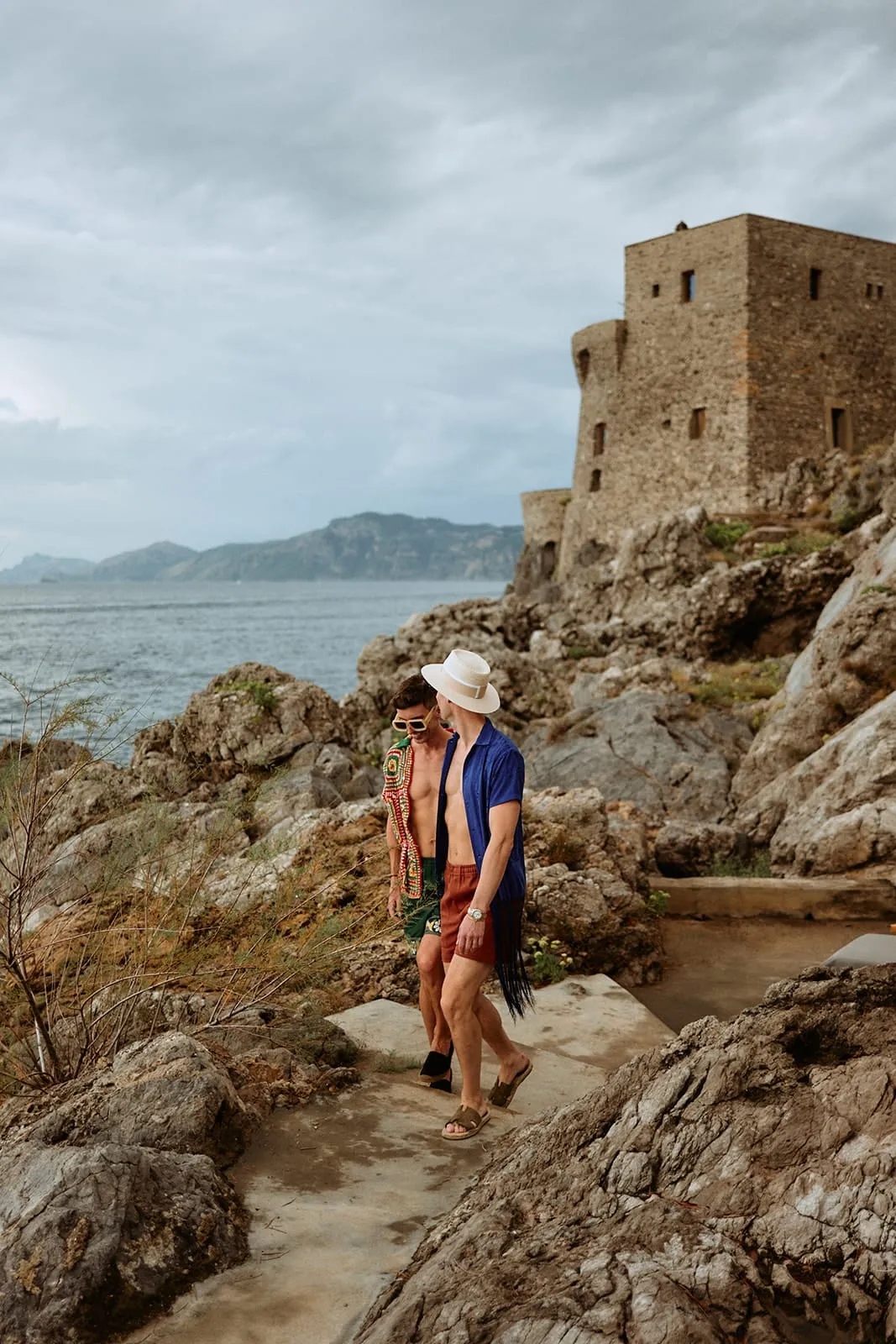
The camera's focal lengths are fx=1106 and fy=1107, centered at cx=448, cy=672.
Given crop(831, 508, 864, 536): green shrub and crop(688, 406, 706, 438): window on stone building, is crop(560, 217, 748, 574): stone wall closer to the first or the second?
crop(688, 406, 706, 438): window on stone building

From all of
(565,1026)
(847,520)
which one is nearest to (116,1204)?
(565,1026)

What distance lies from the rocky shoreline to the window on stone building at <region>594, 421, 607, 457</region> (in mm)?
22806

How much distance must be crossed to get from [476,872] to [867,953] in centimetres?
147

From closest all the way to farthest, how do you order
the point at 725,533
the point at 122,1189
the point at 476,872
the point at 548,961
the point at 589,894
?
the point at 122,1189
the point at 476,872
the point at 548,961
the point at 589,894
the point at 725,533

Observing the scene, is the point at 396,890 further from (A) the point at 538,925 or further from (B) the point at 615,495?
(B) the point at 615,495

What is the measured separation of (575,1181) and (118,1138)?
55.9 inches

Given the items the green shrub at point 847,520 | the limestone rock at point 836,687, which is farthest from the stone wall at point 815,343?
the limestone rock at point 836,687

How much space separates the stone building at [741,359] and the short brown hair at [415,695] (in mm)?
24019

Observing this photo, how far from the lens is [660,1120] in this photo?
2727mm

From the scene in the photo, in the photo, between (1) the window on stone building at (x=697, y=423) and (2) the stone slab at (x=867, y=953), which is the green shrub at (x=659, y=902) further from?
(1) the window on stone building at (x=697, y=423)

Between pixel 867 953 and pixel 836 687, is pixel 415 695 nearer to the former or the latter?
pixel 867 953

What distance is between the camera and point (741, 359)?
29.3m

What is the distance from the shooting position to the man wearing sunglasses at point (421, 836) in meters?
4.60

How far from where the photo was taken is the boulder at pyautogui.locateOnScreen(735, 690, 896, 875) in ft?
27.1
